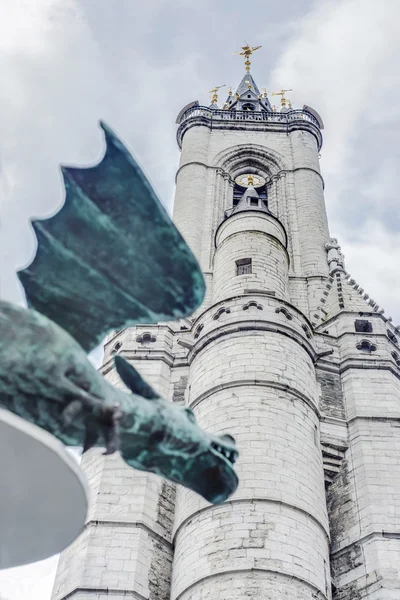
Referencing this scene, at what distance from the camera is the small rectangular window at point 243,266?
16891 mm

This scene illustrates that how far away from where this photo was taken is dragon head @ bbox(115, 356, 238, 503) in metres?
4.59

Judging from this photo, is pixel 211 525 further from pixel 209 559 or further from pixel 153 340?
pixel 153 340

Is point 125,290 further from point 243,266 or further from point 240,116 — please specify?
point 240,116

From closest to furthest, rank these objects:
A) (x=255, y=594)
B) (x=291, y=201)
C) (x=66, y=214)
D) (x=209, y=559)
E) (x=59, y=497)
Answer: (x=59, y=497) < (x=66, y=214) < (x=255, y=594) < (x=209, y=559) < (x=291, y=201)

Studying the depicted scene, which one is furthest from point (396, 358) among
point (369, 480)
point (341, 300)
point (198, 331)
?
point (198, 331)

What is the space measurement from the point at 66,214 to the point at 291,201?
66.0ft

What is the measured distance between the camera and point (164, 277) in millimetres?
5000

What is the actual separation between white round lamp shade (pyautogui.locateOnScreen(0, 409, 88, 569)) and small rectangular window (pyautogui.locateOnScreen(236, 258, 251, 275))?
12.4m

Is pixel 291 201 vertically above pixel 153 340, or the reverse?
pixel 291 201

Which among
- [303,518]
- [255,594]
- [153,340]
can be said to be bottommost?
[255,594]

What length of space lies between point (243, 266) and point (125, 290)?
12.2 meters

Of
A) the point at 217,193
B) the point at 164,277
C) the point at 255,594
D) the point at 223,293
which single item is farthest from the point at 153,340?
the point at 164,277

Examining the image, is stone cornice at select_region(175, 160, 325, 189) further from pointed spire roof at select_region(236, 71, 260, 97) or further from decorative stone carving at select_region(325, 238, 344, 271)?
pointed spire roof at select_region(236, 71, 260, 97)

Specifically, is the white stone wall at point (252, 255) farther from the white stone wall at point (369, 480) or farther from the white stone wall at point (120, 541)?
the white stone wall at point (120, 541)
